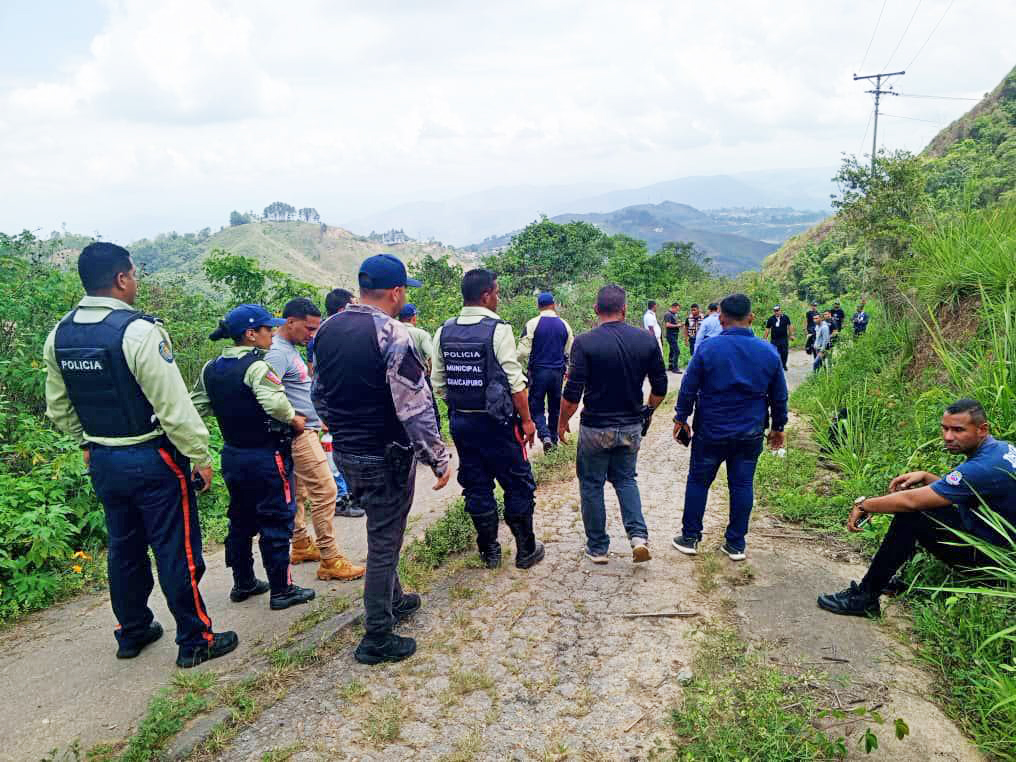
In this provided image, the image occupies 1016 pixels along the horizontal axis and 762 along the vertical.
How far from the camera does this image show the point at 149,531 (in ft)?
10.1

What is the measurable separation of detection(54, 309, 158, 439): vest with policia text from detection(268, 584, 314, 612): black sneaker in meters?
1.48

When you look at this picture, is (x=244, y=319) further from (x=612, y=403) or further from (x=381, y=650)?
(x=612, y=403)

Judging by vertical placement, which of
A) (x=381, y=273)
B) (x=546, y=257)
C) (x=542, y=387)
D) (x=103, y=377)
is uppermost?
(x=546, y=257)

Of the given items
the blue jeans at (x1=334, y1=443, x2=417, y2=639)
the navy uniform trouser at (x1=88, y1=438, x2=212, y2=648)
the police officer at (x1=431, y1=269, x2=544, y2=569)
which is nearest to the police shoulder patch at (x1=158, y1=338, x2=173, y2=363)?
the navy uniform trouser at (x1=88, y1=438, x2=212, y2=648)

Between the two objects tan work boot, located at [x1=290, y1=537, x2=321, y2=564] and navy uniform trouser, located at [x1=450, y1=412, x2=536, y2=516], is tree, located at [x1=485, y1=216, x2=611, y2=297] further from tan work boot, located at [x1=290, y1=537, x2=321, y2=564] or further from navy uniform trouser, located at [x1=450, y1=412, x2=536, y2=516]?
navy uniform trouser, located at [x1=450, y1=412, x2=536, y2=516]

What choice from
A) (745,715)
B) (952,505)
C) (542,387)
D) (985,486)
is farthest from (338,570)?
(985,486)

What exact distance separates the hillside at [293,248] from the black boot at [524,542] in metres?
61.5

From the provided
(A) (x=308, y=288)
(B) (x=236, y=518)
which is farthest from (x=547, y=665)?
(A) (x=308, y=288)

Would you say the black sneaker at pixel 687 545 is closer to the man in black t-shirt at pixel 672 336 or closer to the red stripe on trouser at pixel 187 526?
the red stripe on trouser at pixel 187 526

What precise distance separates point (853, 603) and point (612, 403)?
6.14 ft

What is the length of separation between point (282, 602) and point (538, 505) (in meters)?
2.54

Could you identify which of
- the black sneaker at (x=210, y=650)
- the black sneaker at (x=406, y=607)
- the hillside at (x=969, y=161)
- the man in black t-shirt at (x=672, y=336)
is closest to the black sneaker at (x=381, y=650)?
the black sneaker at (x=406, y=607)

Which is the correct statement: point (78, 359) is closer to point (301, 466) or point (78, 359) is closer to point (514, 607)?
point (301, 466)

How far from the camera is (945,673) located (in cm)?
294
